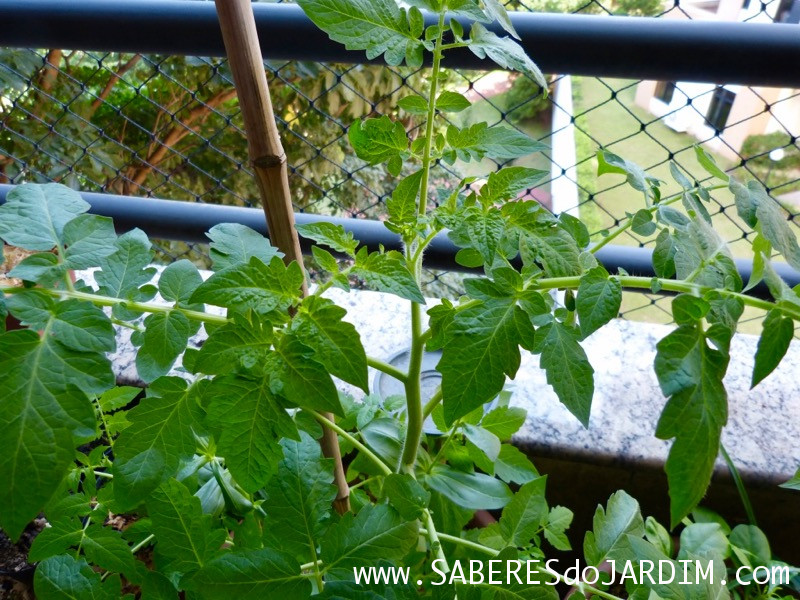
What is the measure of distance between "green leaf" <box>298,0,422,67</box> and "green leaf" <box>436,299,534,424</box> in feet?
0.56

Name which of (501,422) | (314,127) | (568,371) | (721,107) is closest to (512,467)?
(501,422)

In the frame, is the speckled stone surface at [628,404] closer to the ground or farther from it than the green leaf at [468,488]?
farther from it

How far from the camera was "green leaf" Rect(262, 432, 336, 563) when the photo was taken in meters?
0.45

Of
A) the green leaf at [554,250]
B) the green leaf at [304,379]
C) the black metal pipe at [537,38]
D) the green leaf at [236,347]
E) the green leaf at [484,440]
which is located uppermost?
the black metal pipe at [537,38]

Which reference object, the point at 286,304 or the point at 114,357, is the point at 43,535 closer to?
the point at 286,304

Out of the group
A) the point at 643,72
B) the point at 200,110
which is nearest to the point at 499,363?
the point at 643,72

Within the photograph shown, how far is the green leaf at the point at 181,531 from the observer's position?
468 millimetres

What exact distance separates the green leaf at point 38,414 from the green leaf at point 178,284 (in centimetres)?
9

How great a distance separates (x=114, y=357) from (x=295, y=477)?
67cm

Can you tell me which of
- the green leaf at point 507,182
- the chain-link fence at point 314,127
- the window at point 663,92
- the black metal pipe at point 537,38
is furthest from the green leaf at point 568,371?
the window at point 663,92

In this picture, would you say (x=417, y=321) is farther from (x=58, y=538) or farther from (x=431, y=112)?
(x=58, y=538)

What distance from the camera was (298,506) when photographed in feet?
1.49

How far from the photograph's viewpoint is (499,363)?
0.38 metres

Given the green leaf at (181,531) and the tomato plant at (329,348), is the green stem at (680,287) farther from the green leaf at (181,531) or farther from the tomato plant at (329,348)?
the green leaf at (181,531)
